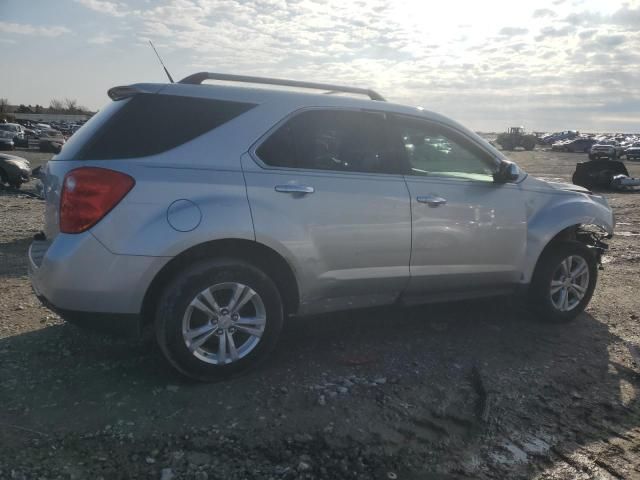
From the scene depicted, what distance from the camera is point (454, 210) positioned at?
14.0 feet

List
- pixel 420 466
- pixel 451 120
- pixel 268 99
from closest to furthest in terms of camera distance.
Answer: pixel 420 466 → pixel 268 99 → pixel 451 120

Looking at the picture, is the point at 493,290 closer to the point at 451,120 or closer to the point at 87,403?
the point at 451,120

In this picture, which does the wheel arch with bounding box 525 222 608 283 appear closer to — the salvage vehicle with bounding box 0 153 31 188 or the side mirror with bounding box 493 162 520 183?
the side mirror with bounding box 493 162 520 183

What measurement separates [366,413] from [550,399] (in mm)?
1248

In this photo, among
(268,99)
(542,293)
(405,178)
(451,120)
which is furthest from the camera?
(542,293)

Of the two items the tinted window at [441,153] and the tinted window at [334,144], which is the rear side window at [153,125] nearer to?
the tinted window at [334,144]

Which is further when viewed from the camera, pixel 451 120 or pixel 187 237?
pixel 451 120

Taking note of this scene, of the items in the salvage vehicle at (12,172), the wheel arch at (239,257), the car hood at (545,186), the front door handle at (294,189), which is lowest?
the salvage vehicle at (12,172)

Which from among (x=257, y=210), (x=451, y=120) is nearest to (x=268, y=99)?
(x=257, y=210)

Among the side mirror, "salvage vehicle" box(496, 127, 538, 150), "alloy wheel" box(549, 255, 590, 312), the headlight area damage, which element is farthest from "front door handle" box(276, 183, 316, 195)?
"salvage vehicle" box(496, 127, 538, 150)

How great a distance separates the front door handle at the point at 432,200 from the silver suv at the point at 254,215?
1 centimetres

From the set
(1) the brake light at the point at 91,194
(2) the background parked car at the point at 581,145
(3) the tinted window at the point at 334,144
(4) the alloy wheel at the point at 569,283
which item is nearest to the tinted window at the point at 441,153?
(3) the tinted window at the point at 334,144

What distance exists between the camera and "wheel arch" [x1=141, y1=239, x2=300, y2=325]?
11.2 ft

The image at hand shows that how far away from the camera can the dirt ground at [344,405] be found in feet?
9.24
